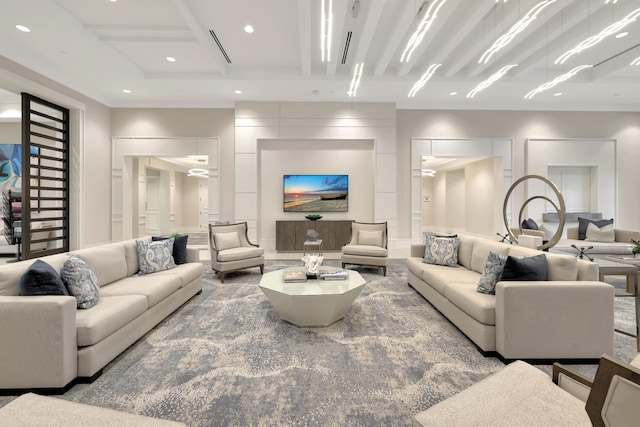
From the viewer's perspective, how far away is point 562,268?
2.31 meters

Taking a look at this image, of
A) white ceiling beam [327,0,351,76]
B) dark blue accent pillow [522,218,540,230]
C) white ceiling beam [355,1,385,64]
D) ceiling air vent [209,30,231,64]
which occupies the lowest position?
dark blue accent pillow [522,218,540,230]

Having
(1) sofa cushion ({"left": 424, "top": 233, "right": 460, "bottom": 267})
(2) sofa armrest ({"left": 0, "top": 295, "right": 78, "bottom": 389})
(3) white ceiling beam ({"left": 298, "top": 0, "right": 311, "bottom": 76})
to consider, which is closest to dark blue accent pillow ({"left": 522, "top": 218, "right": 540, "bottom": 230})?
(1) sofa cushion ({"left": 424, "top": 233, "right": 460, "bottom": 267})

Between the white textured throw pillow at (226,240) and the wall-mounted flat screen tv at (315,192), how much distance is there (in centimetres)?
240

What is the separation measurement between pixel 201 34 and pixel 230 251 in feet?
10.9

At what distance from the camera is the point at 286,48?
4.92 m

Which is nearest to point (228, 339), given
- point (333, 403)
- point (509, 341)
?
point (333, 403)

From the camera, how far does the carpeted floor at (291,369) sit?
1648 millimetres

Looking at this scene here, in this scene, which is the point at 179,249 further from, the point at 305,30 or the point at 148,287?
the point at 305,30

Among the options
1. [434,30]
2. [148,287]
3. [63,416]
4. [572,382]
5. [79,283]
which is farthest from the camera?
[434,30]

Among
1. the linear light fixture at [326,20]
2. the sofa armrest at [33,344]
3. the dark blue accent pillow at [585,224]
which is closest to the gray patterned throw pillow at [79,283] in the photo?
the sofa armrest at [33,344]

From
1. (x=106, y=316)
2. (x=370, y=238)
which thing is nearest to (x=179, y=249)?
(x=106, y=316)

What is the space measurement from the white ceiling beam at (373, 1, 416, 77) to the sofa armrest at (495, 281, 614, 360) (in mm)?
3506

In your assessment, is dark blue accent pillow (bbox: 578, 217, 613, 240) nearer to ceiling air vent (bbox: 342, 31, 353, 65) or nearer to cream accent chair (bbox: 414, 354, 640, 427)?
ceiling air vent (bbox: 342, 31, 353, 65)

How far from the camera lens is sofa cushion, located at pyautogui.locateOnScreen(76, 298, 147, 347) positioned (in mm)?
1891
